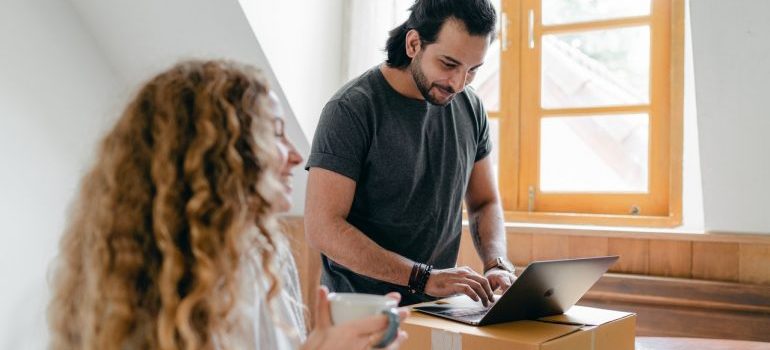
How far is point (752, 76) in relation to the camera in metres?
2.08

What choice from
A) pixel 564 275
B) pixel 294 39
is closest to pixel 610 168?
pixel 294 39

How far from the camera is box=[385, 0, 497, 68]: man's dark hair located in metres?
1.65

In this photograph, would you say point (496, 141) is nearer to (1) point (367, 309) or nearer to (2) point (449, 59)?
(2) point (449, 59)

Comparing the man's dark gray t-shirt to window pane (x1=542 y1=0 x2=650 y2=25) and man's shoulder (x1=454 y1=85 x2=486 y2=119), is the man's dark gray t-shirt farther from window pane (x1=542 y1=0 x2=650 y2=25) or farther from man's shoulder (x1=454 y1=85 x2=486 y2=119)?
window pane (x1=542 y1=0 x2=650 y2=25)

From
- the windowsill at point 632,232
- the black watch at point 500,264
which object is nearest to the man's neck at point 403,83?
the black watch at point 500,264

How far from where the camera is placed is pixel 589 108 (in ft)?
8.78

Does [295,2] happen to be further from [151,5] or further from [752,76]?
[752,76]

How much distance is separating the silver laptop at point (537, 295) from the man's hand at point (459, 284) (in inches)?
1.4

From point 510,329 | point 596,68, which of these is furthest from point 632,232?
point 510,329

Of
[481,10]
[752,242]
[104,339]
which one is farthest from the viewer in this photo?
[752,242]

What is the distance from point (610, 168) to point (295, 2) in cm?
130

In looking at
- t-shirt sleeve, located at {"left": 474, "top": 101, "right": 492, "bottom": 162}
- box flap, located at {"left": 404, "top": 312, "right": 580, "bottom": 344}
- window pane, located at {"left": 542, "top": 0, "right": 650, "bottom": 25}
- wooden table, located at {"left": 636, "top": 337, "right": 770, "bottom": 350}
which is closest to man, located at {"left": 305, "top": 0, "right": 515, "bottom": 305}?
t-shirt sleeve, located at {"left": 474, "top": 101, "right": 492, "bottom": 162}

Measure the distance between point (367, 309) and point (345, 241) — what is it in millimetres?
687

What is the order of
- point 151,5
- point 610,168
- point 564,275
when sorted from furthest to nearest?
point 610,168
point 151,5
point 564,275
